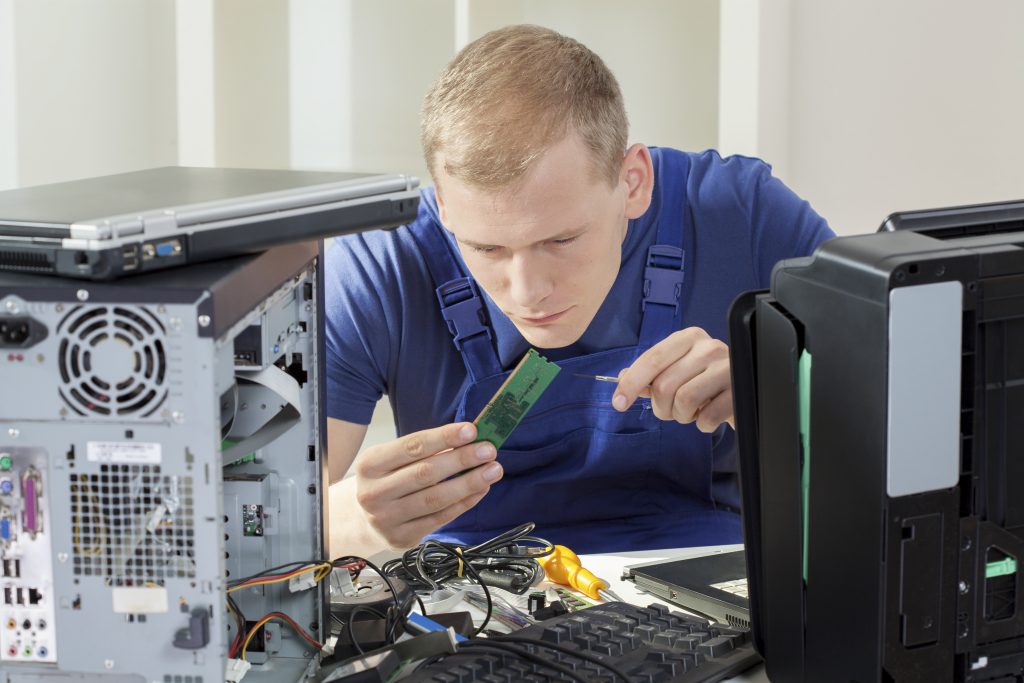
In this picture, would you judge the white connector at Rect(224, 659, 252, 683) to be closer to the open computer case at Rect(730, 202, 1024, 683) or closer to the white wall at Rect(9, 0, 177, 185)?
the open computer case at Rect(730, 202, 1024, 683)

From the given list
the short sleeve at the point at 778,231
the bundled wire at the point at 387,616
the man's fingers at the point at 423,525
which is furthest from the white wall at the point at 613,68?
the bundled wire at the point at 387,616

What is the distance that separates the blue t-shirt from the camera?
191 centimetres

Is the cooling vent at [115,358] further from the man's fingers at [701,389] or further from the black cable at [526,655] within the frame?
the man's fingers at [701,389]

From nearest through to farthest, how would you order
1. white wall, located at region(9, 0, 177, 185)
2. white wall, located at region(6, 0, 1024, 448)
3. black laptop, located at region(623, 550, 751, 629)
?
black laptop, located at region(623, 550, 751, 629) < white wall, located at region(9, 0, 177, 185) < white wall, located at region(6, 0, 1024, 448)

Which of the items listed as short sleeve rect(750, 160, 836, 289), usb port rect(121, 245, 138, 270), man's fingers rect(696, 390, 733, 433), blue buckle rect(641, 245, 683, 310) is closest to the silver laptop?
usb port rect(121, 245, 138, 270)

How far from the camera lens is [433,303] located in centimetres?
193

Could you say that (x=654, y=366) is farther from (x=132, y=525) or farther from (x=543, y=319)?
(x=132, y=525)

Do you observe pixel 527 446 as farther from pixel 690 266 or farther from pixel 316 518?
pixel 316 518

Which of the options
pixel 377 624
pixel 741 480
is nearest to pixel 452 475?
pixel 377 624

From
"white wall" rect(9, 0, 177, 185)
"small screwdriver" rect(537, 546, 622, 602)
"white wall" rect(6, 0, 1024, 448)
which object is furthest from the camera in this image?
"white wall" rect(6, 0, 1024, 448)

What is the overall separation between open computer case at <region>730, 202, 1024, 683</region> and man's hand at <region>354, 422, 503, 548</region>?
1.33 feet

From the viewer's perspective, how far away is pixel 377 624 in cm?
117

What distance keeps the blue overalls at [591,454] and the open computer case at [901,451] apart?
80cm

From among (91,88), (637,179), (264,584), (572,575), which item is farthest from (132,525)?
(91,88)
